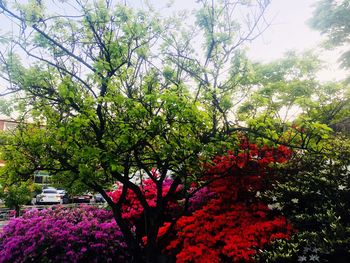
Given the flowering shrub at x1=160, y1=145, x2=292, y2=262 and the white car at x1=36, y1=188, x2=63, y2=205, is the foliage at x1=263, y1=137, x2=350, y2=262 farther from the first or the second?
the white car at x1=36, y1=188, x2=63, y2=205

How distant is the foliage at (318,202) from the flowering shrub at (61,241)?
16.4ft

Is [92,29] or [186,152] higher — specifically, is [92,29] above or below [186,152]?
above

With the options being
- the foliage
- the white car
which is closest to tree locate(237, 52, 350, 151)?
the foliage

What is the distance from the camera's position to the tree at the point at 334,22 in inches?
522

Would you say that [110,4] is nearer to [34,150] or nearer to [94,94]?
[94,94]

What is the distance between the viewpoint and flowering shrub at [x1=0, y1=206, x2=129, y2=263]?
8094 mm

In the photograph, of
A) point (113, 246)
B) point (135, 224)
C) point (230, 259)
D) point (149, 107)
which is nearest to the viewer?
point (149, 107)

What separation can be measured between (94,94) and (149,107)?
1703 millimetres

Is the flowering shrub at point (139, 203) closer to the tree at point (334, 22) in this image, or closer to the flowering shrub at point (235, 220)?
the flowering shrub at point (235, 220)

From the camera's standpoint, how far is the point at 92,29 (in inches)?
221

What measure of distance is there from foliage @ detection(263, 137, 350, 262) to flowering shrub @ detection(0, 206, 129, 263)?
16.4ft

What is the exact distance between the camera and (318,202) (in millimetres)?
6113

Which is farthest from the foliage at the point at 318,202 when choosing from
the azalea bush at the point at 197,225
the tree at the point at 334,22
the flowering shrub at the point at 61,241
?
the tree at the point at 334,22

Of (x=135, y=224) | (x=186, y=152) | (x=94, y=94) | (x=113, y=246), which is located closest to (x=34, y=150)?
(x=94, y=94)
